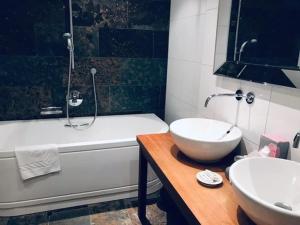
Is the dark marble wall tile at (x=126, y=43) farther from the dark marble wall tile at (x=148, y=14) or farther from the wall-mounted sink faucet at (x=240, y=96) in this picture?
the wall-mounted sink faucet at (x=240, y=96)

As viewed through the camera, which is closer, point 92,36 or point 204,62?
point 204,62

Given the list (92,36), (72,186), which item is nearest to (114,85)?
(92,36)

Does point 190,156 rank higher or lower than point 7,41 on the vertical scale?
lower

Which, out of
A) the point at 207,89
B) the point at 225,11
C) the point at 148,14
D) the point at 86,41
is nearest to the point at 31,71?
the point at 86,41

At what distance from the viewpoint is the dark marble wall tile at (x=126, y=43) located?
2.66 meters

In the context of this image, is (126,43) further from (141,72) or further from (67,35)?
(67,35)

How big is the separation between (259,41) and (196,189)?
91cm

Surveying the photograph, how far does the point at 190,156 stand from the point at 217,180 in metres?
0.23

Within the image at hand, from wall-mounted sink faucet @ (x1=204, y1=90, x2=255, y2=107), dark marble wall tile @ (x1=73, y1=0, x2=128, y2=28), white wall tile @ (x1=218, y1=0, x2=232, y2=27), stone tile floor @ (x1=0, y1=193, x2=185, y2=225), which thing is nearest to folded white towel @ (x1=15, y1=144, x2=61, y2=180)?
stone tile floor @ (x1=0, y1=193, x2=185, y2=225)

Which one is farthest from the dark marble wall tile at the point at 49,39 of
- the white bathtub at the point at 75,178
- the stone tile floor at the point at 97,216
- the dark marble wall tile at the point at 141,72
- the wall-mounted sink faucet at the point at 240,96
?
the wall-mounted sink faucet at the point at 240,96

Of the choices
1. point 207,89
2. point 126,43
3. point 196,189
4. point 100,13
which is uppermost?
point 100,13

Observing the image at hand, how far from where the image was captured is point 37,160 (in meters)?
1.92

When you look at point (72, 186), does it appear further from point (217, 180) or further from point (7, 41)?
point (7, 41)

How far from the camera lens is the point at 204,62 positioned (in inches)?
80.0
